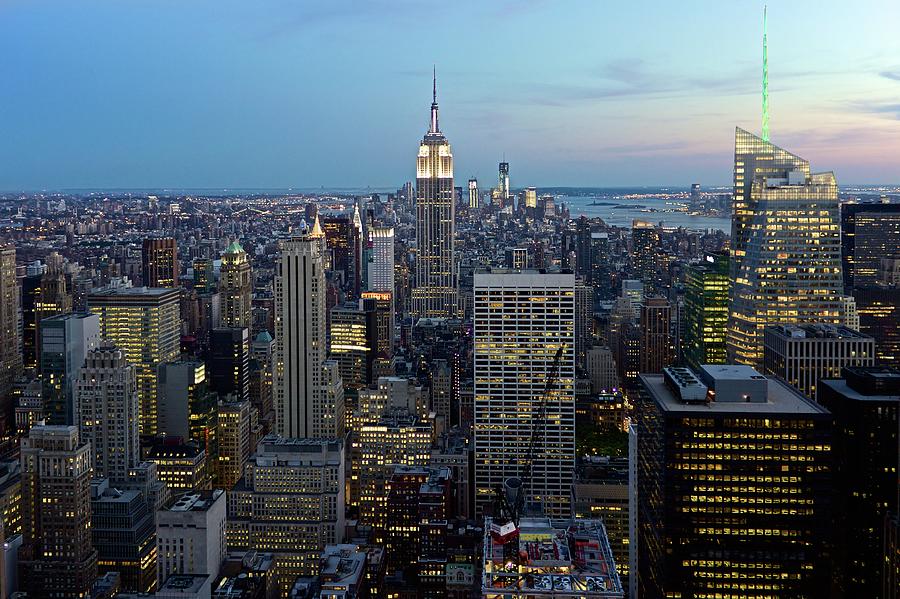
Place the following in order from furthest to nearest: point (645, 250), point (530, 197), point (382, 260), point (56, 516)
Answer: point (530, 197)
point (382, 260)
point (645, 250)
point (56, 516)

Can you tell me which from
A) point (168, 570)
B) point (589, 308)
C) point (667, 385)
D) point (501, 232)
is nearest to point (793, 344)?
point (667, 385)

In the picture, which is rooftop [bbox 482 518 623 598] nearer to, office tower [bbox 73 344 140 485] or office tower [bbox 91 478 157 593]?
office tower [bbox 91 478 157 593]

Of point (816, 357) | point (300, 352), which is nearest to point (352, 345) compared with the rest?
point (300, 352)

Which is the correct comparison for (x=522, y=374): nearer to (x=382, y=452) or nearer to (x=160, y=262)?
(x=382, y=452)

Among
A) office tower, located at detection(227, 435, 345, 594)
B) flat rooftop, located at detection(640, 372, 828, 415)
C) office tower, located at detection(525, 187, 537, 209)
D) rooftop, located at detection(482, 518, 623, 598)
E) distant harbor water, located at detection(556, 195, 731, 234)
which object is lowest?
office tower, located at detection(227, 435, 345, 594)

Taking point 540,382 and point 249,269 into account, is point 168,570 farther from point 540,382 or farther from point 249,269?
point 249,269

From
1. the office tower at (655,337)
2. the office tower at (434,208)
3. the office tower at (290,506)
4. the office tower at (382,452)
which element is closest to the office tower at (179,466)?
the office tower at (290,506)

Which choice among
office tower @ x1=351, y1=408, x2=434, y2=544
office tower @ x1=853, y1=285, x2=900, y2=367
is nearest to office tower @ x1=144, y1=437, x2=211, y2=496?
office tower @ x1=351, y1=408, x2=434, y2=544
